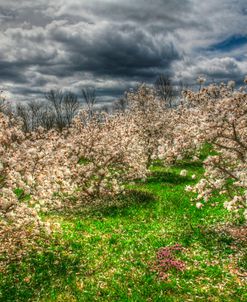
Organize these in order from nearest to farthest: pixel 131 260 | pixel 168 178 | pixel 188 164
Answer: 1. pixel 131 260
2. pixel 168 178
3. pixel 188 164

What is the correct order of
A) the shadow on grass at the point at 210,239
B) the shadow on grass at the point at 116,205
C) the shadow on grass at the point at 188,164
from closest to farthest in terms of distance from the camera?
the shadow on grass at the point at 210,239 < the shadow on grass at the point at 116,205 < the shadow on grass at the point at 188,164

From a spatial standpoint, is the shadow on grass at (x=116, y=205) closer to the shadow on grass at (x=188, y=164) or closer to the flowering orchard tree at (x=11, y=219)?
the flowering orchard tree at (x=11, y=219)

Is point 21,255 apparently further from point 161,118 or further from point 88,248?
point 161,118

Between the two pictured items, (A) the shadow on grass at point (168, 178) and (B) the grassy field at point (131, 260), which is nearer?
(B) the grassy field at point (131, 260)

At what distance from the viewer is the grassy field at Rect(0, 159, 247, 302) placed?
41.8 ft

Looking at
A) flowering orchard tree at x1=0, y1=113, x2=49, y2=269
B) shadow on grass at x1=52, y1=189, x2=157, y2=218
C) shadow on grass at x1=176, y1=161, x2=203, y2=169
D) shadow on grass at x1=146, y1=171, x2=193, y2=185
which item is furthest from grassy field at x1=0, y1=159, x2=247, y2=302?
shadow on grass at x1=176, y1=161, x2=203, y2=169

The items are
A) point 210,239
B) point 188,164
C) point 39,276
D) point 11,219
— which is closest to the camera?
point 11,219

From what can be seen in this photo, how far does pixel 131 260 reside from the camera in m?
15.3

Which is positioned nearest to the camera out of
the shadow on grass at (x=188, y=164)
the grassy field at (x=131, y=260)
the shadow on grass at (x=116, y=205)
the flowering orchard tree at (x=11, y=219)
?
the grassy field at (x=131, y=260)

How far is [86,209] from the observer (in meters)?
23.5

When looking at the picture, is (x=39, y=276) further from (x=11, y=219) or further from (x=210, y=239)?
(x=210, y=239)

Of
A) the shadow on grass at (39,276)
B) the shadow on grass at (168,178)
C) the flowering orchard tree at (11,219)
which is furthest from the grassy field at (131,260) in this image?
the shadow on grass at (168,178)

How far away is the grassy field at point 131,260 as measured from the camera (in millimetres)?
12750

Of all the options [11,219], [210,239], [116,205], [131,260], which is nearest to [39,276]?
[11,219]
